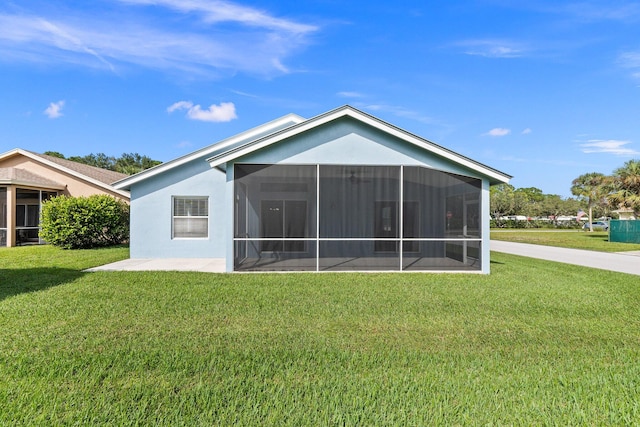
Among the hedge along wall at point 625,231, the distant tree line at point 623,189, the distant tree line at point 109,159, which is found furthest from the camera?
the distant tree line at point 109,159

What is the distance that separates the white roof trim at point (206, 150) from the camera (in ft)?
42.6

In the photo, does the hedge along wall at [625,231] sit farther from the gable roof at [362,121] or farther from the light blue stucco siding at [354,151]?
the light blue stucco siding at [354,151]

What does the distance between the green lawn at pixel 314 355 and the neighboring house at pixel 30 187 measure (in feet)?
36.5

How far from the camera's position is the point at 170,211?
13.3 metres

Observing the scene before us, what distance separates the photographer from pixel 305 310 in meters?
5.94

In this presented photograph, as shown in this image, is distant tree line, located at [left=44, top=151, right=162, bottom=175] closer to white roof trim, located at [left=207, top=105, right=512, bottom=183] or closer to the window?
the window

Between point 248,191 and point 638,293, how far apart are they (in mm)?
10443

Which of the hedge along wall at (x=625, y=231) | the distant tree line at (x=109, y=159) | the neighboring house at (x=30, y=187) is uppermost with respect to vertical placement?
the distant tree line at (x=109, y=159)

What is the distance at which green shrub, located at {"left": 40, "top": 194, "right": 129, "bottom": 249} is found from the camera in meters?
15.3

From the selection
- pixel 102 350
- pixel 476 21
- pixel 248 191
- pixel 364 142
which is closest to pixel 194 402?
pixel 102 350

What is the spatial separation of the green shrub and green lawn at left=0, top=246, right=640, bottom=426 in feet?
27.5

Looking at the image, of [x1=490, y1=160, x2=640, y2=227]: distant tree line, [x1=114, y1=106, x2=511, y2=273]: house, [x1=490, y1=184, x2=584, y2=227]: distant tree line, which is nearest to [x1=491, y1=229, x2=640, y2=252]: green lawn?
[x1=490, y1=160, x2=640, y2=227]: distant tree line

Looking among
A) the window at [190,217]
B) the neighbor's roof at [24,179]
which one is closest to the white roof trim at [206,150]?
the window at [190,217]

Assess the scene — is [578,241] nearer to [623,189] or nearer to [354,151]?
[623,189]
